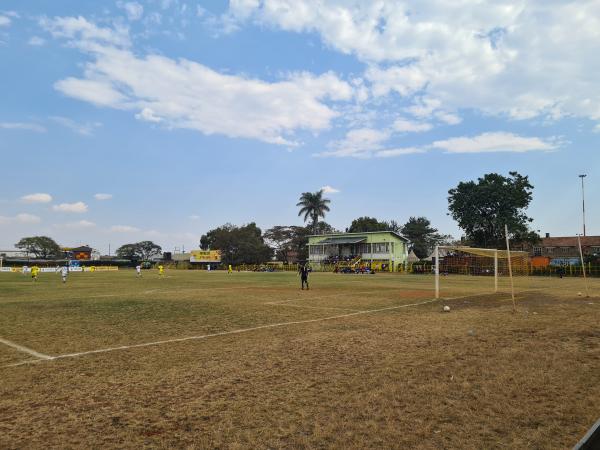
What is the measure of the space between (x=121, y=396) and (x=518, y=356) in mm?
6881

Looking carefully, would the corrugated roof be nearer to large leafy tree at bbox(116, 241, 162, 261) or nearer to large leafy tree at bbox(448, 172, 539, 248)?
large leafy tree at bbox(448, 172, 539, 248)

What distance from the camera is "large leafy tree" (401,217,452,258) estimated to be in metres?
108

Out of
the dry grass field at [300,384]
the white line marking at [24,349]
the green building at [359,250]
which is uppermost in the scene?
the green building at [359,250]

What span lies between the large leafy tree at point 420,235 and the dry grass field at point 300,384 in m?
97.7

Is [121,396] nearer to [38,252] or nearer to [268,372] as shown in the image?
[268,372]

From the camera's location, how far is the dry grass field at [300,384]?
15.5ft

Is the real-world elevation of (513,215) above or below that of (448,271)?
above

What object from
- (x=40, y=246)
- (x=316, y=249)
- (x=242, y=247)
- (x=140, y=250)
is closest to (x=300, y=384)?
(x=316, y=249)

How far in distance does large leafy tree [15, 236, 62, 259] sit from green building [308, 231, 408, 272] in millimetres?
85701

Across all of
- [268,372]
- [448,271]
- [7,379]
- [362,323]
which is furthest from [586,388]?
[448,271]

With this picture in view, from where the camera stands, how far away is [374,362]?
7.92 meters

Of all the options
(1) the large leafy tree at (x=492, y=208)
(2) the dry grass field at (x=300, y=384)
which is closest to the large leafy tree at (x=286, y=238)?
(1) the large leafy tree at (x=492, y=208)

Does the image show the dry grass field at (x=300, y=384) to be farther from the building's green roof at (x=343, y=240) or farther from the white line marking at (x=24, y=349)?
the building's green roof at (x=343, y=240)

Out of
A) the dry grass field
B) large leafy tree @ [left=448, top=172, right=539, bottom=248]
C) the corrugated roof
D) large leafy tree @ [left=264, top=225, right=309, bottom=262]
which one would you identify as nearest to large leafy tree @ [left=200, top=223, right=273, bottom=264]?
large leafy tree @ [left=264, top=225, right=309, bottom=262]
